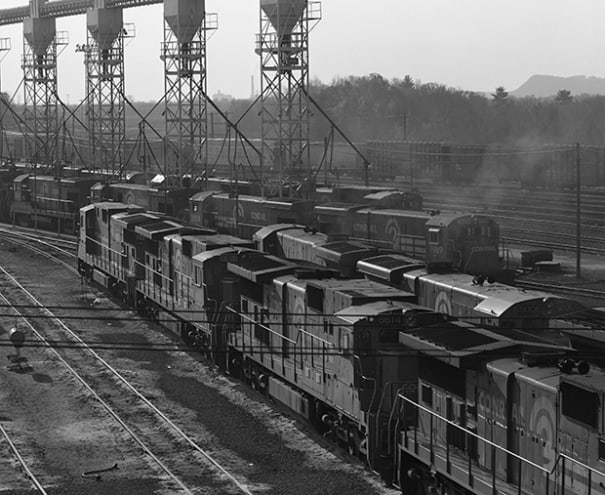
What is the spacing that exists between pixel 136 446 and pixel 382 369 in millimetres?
5938

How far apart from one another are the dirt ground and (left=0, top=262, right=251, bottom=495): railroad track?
213 millimetres

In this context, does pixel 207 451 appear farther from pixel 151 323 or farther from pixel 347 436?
pixel 151 323

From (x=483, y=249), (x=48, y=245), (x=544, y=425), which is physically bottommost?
(x=48, y=245)

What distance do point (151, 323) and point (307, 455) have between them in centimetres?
1610

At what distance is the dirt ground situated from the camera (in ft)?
62.7

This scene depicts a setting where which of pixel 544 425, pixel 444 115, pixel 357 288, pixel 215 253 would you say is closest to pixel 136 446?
pixel 357 288

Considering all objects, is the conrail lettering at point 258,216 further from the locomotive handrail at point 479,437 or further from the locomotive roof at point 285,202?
the locomotive handrail at point 479,437

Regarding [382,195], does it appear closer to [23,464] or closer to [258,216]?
[258,216]

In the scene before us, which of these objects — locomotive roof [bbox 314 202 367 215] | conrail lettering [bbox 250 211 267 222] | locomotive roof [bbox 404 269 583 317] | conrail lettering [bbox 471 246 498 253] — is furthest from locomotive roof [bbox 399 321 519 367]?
conrail lettering [bbox 250 211 267 222]

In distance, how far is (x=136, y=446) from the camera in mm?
21516

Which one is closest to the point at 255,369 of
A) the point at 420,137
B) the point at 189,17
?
the point at 189,17

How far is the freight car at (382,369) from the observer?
47.6 feet

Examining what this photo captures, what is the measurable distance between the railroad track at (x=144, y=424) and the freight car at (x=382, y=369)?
2492 millimetres

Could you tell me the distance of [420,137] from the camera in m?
134
